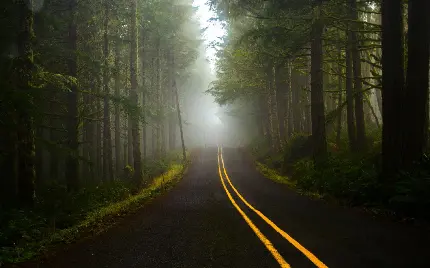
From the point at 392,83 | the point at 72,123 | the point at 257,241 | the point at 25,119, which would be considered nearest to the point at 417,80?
the point at 392,83

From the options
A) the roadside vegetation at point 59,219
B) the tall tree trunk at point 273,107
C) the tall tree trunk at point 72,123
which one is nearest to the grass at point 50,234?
the roadside vegetation at point 59,219

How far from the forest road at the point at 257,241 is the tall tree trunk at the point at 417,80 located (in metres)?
2.50

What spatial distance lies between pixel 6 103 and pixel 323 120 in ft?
43.6

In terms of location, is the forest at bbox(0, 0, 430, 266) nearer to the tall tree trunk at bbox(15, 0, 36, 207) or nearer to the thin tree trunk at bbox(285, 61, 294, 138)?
the tall tree trunk at bbox(15, 0, 36, 207)

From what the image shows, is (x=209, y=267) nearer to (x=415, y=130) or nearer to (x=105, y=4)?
(x=415, y=130)

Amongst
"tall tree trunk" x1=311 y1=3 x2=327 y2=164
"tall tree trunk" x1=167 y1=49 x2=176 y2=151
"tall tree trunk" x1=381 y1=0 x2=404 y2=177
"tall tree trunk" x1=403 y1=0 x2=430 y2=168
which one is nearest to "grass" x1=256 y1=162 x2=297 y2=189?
"tall tree trunk" x1=311 y1=3 x2=327 y2=164

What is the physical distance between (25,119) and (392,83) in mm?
11226

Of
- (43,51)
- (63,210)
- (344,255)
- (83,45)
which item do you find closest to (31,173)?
(63,210)

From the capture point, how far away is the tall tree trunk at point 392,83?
30.9 ft

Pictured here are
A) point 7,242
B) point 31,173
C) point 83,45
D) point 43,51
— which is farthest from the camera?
point 83,45

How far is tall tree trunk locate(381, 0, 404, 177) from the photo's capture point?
942 cm

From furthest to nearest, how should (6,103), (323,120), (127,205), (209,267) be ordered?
(323,120)
(127,205)
(6,103)
(209,267)

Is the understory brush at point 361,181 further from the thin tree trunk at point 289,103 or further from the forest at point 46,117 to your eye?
the forest at point 46,117

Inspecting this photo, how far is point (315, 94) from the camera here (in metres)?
16.6
